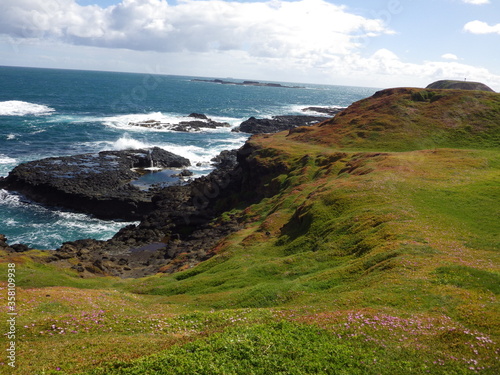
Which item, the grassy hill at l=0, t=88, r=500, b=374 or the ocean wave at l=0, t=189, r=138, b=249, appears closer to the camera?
the grassy hill at l=0, t=88, r=500, b=374

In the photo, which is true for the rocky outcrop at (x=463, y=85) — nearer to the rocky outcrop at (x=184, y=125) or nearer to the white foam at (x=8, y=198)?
the rocky outcrop at (x=184, y=125)

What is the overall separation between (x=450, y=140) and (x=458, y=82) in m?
112

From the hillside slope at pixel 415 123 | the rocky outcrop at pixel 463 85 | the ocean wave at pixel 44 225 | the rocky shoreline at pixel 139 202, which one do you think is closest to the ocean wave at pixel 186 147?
the rocky shoreline at pixel 139 202

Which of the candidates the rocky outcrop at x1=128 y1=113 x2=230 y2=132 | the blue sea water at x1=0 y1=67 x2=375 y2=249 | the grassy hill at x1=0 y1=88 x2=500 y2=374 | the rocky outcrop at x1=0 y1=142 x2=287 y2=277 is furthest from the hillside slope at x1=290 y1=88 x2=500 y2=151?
the rocky outcrop at x1=128 y1=113 x2=230 y2=132

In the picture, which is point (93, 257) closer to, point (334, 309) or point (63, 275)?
point (63, 275)

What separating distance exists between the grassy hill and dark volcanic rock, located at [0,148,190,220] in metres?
27.4

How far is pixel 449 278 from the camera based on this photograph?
22.1m

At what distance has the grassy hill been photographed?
1481 cm

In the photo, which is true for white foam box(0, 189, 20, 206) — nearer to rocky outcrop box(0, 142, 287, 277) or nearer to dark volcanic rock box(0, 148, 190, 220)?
dark volcanic rock box(0, 148, 190, 220)

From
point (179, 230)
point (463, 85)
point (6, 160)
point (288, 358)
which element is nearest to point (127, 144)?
point (6, 160)

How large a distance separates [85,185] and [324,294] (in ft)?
221

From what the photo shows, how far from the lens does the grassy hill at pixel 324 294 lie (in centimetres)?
1481

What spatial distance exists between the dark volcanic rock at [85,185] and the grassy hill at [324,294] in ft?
90.0

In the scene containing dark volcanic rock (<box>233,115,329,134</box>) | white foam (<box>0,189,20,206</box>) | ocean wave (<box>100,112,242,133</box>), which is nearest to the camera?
white foam (<box>0,189,20,206</box>)
